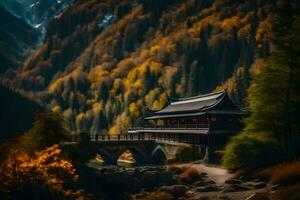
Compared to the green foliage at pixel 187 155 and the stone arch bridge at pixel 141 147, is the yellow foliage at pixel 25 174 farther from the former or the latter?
the stone arch bridge at pixel 141 147

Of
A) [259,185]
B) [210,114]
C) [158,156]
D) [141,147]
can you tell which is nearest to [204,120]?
[210,114]

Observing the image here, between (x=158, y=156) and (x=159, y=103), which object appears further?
(x=159, y=103)

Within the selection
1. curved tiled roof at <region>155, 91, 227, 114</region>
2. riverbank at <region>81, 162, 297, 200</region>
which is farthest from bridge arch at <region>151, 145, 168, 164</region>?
riverbank at <region>81, 162, 297, 200</region>

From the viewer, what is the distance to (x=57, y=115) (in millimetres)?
54094

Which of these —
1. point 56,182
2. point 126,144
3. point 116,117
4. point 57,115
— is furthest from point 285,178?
point 116,117

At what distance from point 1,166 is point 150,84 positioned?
158 m

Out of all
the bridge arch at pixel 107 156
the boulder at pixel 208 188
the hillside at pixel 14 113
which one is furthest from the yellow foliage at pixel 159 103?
the boulder at pixel 208 188

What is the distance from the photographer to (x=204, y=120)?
277 feet

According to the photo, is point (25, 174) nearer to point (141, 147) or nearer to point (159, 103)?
point (141, 147)

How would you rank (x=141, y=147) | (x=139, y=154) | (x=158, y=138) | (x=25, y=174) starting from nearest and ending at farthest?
(x=25, y=174), (x=141, y=147), (x=139, y=154), (x=158, y=138)

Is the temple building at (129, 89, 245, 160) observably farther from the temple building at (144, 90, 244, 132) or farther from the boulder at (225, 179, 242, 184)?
the boulder at (225, 179, 242, 184)

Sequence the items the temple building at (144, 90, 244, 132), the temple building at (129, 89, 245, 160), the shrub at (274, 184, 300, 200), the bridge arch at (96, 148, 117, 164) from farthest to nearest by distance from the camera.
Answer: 1. the bridge arch at (96, 148, 117, 164)
2. the temple building at (144, 90, 244, 132)
3. the temple building at (129, 89, 245, 160)
4. the shrub at (274, 184, 300, 200)

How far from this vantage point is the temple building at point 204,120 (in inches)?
2992

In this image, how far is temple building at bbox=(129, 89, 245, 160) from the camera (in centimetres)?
7600
